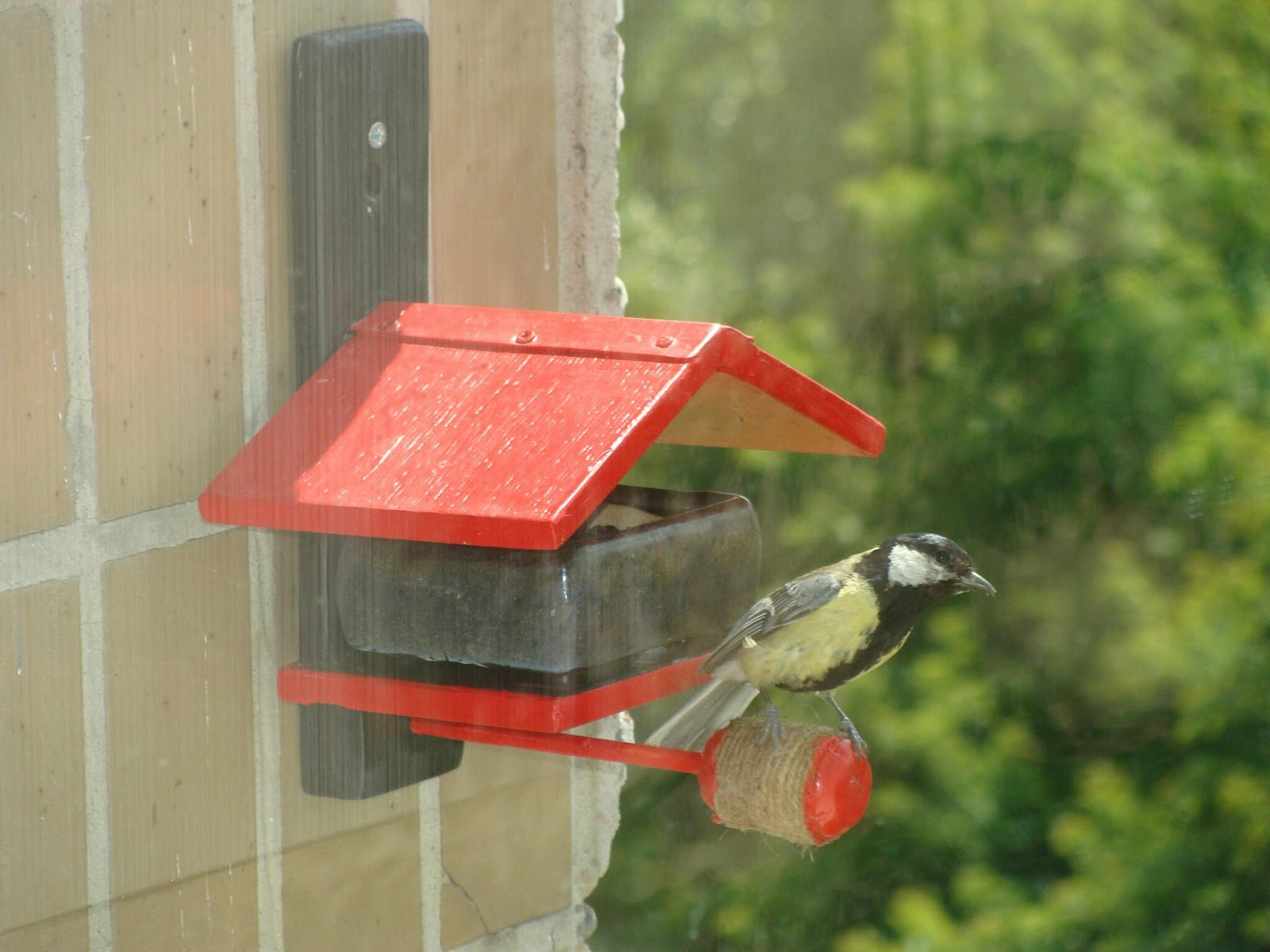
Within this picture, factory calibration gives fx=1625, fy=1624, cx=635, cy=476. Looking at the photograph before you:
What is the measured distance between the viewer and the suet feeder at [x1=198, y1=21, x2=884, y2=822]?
3.48ft

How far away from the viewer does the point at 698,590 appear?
4.21 feet

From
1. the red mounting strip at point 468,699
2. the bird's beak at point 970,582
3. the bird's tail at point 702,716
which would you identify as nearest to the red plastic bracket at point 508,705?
the red mounting strip at point 468,699

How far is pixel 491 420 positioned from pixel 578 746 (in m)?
0.25

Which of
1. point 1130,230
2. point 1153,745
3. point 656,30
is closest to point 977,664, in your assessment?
point 1153,745

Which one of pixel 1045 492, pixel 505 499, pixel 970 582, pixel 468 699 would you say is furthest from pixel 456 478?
pixel 1045 492

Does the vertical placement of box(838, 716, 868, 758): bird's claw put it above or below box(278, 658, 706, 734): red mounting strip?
below

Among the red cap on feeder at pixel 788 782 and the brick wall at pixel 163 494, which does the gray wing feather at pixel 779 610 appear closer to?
the red cap on feeder at pixel 788 782

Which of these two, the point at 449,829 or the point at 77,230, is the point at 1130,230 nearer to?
the point at 449,829

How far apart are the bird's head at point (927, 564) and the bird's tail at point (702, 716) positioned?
16 centimetres

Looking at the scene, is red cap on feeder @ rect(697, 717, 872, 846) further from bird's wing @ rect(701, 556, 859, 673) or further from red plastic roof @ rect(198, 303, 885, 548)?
red plastic roof @ rect(198, 303, 885, 548)

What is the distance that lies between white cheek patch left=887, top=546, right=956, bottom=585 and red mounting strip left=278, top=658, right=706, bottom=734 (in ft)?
0.86

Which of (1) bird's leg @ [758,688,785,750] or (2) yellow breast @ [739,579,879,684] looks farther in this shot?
(2) yellow breast @ [739,579,879,684]

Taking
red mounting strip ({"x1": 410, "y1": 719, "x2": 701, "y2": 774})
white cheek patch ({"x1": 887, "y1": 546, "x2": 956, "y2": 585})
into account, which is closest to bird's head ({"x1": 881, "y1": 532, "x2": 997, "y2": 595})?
white cheek patch ({"x1": 887, "y1": 546, "x2": 956, "y2": 585})

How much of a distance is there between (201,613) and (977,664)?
2539 millimetres
